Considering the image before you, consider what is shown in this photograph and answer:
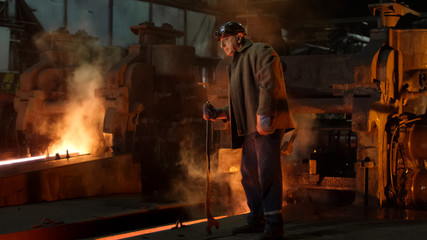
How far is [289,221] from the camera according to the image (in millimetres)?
4762

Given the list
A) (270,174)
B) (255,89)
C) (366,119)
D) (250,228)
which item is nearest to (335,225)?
(250,228)

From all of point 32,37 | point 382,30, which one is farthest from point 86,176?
point 32,37

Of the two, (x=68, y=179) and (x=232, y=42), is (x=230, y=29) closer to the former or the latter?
(x=232, y=42)

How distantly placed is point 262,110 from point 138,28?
24.6ft

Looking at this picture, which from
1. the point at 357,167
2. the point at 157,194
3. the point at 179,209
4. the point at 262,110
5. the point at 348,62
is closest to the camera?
the point at 262,110

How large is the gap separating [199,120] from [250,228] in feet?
20.8

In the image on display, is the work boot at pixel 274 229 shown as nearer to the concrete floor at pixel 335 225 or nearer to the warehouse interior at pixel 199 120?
the concrete floor at pixel 335 225

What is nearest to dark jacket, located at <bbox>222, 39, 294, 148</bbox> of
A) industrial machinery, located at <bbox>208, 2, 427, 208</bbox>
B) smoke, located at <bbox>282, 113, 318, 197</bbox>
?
industrial machinery, located at <bbox>208, 2, 427, 208</bbox>

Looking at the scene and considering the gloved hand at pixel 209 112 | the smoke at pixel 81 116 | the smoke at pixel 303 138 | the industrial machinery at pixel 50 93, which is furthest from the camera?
the industrial machinery at pixel 50 93

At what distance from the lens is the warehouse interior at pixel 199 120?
617 cm

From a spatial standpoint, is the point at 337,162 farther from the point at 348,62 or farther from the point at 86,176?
the point at 86,176

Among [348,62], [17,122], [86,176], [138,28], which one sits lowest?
[86,176]

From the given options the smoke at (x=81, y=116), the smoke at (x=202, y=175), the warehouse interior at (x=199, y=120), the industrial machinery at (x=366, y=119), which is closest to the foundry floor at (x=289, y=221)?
the warehouse interior at (x=199, y=120)

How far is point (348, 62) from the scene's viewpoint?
6668mm
